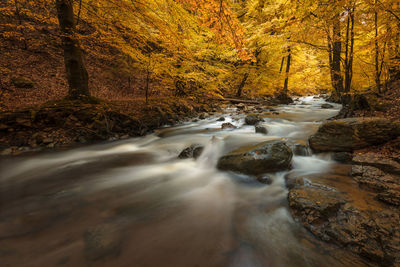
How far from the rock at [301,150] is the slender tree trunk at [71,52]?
6.99 metres

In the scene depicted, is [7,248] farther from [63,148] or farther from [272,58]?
[272,58]

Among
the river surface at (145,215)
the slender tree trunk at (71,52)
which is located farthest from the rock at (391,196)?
the slender tree trunk at (71,52)

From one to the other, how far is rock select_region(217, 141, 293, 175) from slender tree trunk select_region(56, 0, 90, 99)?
225 inches

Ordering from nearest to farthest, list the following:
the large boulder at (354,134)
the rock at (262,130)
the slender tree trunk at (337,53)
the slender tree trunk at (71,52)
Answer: the large boulder at (354,134), the slender tree trunk at (71,52), the slender tree trunk at (337,53), the rock at (262,130)

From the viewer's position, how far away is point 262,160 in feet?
11.2

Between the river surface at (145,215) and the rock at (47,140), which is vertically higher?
the rock at (47,140)

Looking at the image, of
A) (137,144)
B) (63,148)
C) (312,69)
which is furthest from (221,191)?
(312,69)

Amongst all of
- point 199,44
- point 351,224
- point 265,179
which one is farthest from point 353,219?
point 199,44

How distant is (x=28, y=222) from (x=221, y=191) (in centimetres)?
286

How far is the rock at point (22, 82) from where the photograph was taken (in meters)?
7.40

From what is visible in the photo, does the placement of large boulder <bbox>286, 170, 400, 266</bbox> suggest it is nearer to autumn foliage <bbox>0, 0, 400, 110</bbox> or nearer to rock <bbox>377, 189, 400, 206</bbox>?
rock <bbox>377, 189, 400, 206</bbox>

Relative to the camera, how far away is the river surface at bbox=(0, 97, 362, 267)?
176cm

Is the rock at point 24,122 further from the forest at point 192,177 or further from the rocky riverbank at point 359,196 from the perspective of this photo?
the rocky riverbank at point 359,196

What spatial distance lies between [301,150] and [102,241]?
446 cm
